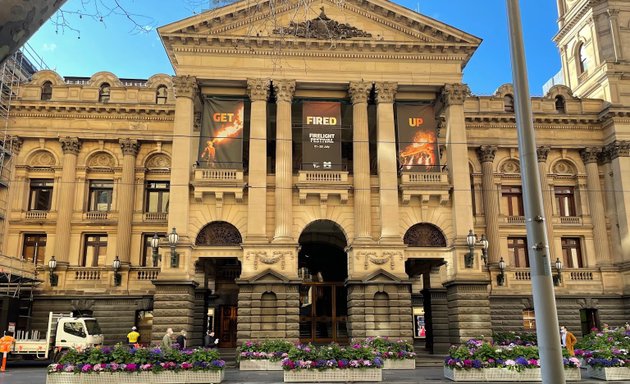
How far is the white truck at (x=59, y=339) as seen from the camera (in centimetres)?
2869

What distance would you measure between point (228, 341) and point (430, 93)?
21.8 meters

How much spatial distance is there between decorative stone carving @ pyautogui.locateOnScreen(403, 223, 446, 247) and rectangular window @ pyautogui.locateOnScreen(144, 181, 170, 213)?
1807cm

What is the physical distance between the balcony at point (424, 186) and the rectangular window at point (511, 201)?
11.2 m

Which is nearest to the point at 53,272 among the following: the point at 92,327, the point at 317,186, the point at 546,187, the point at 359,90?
the point at 92,327

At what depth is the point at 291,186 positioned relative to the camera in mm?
33219

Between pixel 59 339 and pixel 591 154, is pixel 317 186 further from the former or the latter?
pixel 591 154

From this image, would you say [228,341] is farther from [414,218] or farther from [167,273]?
[414,218]

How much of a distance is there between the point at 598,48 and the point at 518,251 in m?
17.7

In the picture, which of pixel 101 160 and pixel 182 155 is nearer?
pixel 182 155

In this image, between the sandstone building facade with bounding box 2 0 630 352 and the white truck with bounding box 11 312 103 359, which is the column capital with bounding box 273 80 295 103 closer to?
the sandstone building facade with bounding box 2 0 630 352

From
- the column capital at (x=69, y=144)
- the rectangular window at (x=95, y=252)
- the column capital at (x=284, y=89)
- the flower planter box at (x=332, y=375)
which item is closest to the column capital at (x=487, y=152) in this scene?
the column capital at (x=284, y=89)

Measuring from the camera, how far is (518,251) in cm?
4222

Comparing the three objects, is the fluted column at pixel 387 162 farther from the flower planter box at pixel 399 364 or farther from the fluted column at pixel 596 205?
the fluted column at pixel 596 205

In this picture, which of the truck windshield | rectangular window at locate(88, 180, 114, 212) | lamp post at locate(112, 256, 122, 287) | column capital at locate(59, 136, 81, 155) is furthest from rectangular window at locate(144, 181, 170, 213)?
the truck windshield
